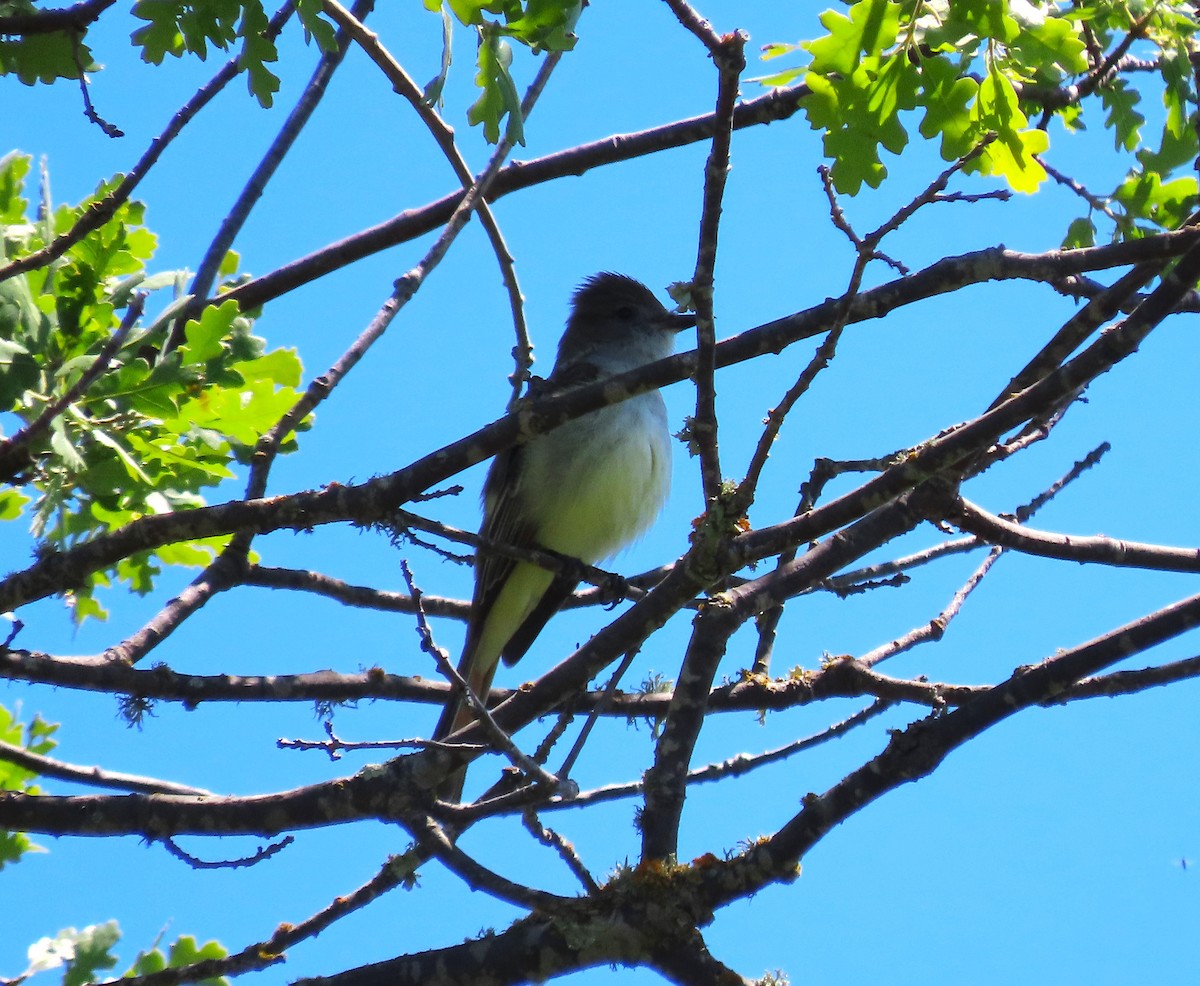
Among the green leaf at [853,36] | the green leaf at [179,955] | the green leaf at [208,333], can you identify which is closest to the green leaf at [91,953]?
the green leaf at [179,955]

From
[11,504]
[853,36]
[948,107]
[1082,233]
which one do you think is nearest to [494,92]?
[853,36]

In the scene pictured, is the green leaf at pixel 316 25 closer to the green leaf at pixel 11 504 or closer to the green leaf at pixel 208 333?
the green leaf at pixel 208 333

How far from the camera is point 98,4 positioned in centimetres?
428

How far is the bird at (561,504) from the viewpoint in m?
6.55

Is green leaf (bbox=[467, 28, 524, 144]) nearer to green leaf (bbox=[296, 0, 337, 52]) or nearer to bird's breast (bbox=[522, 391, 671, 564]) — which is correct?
green leaf (bbox=[296, 0, 337, 52])

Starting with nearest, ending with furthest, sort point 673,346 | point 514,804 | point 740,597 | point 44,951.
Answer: point 514,804 → point 740,597 → point 44,951 → point 673,346

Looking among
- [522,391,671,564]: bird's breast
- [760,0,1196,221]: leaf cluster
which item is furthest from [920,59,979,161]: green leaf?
[522,391,671,564]: bird's breast

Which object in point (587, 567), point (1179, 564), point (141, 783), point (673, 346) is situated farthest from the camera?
point (673, 346)

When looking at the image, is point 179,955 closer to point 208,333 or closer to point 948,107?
point 208,333

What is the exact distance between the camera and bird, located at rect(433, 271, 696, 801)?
6.55 meters

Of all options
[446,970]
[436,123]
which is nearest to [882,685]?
[446,970]

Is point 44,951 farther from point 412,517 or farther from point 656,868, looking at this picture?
point 656,868

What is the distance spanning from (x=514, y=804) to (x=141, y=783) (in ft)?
6.51

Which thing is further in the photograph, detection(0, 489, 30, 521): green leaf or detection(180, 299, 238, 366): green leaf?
detection(0, 489, 30, 521): green leaf
